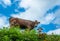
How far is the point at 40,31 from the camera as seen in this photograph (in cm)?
1393

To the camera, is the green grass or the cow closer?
the green grass

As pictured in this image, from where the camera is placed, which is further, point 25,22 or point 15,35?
point 25,22

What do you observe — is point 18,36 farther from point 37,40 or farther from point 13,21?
point 13,21

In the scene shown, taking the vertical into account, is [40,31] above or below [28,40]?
above

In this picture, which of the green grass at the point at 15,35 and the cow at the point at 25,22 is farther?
the cow at the point at 25,22

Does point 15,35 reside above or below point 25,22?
below

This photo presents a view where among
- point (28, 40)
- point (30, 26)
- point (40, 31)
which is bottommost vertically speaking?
point (28, 40)

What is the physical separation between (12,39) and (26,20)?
7952 mm

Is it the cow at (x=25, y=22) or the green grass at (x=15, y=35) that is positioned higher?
the cow at (x=25, y=22)

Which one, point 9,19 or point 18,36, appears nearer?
point 18,36

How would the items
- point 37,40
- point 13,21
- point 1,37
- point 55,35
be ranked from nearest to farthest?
point 1,37
point 37,40
point 55,35
point 13,21

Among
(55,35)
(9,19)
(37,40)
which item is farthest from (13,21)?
A: (37,40)

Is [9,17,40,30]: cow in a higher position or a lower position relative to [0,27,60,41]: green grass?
higher

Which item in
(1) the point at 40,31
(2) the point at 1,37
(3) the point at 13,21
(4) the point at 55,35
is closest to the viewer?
(2) the point at 1,37
